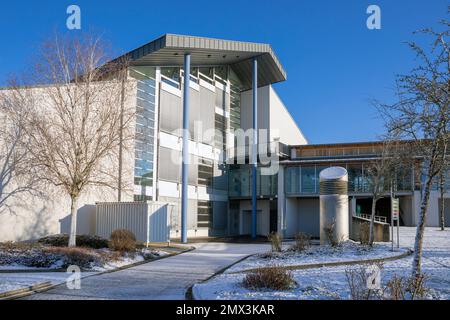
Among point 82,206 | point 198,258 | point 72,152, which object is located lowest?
point 198,258

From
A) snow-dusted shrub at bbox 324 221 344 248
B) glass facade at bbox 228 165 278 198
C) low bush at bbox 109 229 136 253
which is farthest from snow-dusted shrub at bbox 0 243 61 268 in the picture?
glass facade at bbox 228 165 278 198

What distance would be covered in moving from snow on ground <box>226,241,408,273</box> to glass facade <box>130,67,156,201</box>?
45.9ft

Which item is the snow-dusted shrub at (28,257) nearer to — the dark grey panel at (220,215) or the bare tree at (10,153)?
the bare tree at (10,153)

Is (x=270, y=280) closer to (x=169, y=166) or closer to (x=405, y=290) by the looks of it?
(x=405, y=290)

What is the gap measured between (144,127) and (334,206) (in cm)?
1319

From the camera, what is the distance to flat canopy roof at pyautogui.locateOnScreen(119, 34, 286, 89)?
30.8 metres

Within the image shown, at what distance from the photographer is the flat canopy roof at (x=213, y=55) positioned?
101 ft

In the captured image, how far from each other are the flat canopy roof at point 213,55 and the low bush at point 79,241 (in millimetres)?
10314

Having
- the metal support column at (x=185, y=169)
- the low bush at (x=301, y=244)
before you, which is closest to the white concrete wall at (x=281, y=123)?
the metal support column at (x=185, y=169)

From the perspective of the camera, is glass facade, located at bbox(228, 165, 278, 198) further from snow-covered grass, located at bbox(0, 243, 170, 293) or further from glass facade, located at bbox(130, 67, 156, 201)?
snow-covered grass, located at bbox(0, 243, 170, 293)

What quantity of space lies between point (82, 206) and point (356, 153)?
28.0 meters
